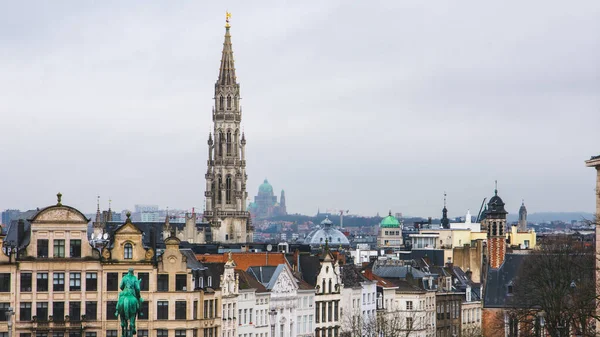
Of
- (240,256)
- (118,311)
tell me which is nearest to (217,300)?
(240,256)

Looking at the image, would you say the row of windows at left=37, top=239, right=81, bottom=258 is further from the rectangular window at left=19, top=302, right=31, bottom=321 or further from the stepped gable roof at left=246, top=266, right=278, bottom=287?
the stepped gable roof at left=246, top=266, right=278, bottom=287

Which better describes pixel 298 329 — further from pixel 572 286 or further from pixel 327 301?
pixel 572 286

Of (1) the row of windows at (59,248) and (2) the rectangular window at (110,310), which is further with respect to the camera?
(2) the rectangular window at (110,310)

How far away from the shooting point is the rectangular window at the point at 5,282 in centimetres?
12750

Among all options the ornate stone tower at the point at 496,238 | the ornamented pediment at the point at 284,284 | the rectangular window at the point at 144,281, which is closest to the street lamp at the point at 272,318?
the ornamented pediment at the point at 284,284

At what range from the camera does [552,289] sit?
133125 mm

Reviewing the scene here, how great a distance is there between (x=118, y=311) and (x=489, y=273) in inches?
2942

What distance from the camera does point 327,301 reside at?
152875mm

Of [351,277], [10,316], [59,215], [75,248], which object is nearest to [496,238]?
[351,277]

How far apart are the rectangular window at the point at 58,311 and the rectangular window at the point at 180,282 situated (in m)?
7.84

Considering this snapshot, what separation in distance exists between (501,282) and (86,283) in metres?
47.9

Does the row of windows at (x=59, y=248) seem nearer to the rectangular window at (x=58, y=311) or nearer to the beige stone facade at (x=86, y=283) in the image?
the beige stone facade at (x=86, y=283)

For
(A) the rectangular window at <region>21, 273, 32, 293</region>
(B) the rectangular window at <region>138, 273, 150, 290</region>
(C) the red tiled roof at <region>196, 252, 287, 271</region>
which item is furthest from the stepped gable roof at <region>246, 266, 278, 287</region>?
(A) the rectangular window at <region>21, 273, 32, 293</region>

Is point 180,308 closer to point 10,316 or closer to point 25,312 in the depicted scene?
→ point 25,312
